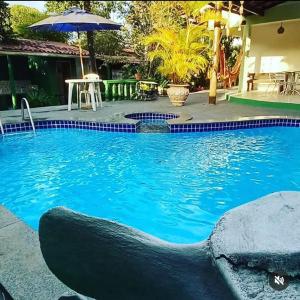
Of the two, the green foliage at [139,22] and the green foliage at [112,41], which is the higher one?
the green foliage at [112,41]

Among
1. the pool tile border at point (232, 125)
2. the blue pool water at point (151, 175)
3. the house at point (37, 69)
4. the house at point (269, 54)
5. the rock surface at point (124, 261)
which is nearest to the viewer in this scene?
the rock surface at point (124, 261)

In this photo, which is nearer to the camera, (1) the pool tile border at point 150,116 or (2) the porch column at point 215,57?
(2) the porch column at point 215,57

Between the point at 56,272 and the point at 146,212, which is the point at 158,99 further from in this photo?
the point at 56,272

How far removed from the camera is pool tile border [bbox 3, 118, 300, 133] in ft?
21.9

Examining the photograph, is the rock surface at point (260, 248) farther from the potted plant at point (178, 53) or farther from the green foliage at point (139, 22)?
the potted plant at point (178, 53)

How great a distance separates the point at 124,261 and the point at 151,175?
3.62 metres

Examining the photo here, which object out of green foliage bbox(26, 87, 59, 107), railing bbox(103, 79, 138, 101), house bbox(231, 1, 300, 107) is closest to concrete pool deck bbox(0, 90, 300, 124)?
railing bbox(103, 79, 138, 101)

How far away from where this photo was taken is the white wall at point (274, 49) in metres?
11.7

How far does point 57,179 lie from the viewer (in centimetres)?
435

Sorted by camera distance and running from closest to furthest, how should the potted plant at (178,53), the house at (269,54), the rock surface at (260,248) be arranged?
the rock surface at (260,248) → the potted plant at (178,53) → the house at (269,54)

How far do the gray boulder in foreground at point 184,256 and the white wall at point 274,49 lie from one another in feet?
40.1

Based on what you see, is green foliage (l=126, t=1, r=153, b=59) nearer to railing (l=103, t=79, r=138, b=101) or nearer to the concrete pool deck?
the concrete pool deck

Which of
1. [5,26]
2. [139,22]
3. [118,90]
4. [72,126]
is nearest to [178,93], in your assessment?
[72,126]

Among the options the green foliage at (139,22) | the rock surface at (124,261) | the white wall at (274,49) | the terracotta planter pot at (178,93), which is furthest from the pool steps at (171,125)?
the rock surface at (124,261)
